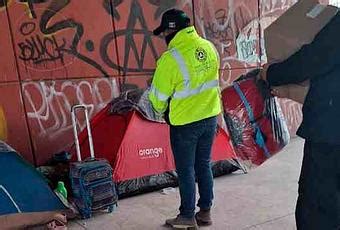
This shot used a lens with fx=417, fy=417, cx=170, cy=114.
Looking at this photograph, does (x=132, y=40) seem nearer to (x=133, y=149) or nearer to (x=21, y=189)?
(x=133, y=149)

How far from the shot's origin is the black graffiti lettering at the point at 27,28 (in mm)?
4242

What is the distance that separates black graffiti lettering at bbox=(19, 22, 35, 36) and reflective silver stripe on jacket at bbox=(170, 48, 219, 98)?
202 centimetres

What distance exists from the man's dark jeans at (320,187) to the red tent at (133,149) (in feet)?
6.60

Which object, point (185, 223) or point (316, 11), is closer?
point (316, 11)

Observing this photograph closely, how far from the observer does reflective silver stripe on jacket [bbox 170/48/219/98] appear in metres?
2.91

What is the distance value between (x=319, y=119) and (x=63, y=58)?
317 cm

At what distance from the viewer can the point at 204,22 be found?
222 inches

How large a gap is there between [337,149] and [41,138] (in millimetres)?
3247

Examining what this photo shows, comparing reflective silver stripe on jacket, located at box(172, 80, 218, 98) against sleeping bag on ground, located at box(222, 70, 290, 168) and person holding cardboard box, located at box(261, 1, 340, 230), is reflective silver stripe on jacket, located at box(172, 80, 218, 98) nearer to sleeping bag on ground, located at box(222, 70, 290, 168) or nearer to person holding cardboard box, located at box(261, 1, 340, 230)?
sleeping bag on ground, located at box(222, 70, 290, 168)

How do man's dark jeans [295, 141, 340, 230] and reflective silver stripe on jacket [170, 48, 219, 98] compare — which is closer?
man's dark jeans [295, 141, 340, 230]

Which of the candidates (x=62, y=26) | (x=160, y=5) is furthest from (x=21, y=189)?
(x=160, y=5)

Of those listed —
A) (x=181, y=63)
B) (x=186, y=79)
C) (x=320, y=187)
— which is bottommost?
(x=320, y=187)

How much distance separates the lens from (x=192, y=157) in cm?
311

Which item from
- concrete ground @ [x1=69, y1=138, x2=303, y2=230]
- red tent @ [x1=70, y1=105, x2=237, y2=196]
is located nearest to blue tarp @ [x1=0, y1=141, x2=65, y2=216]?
concrete ground @ [x1=69, y1=138, x2=303, y2=230]
